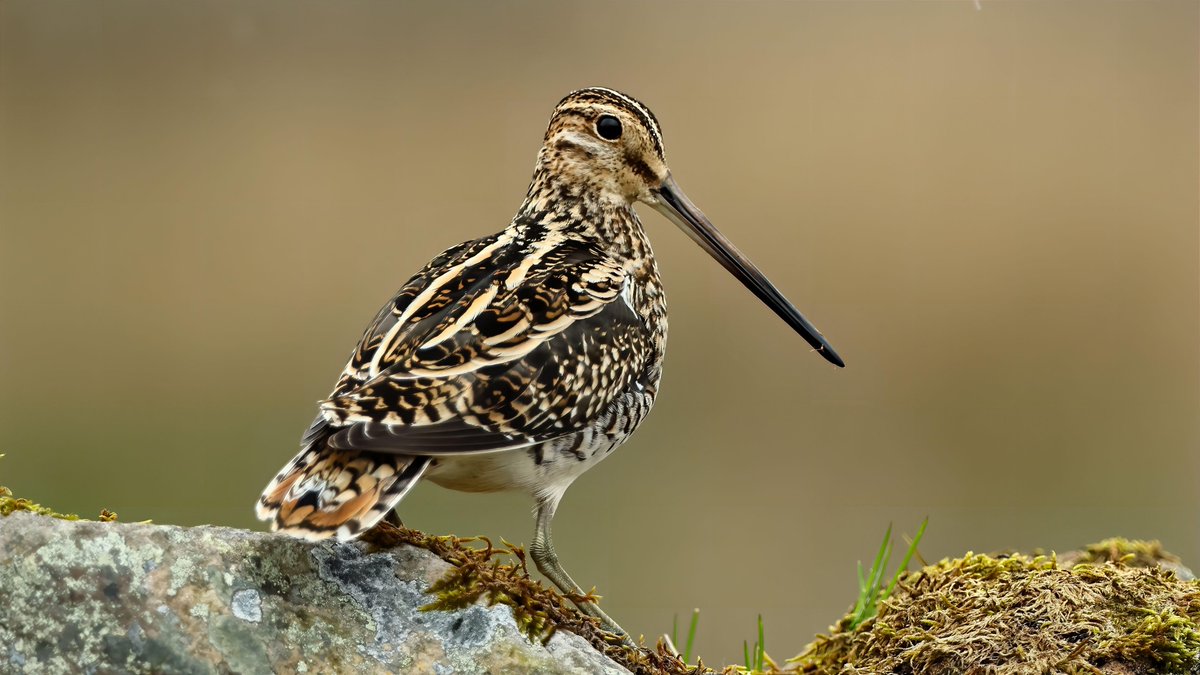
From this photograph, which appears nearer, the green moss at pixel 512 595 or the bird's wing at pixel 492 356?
the green moss at pixel 512 595

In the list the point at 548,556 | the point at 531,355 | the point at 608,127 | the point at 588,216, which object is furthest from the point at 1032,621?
the point at 608,127

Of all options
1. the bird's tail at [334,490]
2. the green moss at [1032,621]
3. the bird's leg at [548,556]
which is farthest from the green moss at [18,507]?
the green moss at [1032,621]

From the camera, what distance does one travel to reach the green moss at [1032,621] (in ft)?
8.47

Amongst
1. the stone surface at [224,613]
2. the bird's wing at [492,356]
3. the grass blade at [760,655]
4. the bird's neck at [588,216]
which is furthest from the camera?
the bird's neck at [588,216]

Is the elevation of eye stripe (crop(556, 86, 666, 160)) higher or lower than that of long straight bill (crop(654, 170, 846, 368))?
higher

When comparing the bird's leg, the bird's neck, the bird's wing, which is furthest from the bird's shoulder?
the bird's leg

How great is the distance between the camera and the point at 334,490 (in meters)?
2.41

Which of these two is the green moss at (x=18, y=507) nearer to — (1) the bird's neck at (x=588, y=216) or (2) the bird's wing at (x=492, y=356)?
(2) the bird's wing at (x=492, y=356)

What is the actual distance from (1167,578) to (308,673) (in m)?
1.87

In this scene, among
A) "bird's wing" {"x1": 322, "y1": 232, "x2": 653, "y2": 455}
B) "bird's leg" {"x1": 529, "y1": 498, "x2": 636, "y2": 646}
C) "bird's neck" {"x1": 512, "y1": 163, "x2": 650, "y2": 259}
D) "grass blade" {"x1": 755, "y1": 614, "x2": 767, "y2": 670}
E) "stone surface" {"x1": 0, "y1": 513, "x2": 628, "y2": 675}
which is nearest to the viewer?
"stone surface" {"x1": 0, "y1": 513, "x2": 628, "y2": 675}

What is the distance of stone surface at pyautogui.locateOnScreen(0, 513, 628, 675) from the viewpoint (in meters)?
2.19

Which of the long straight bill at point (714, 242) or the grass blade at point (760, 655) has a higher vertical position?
the long straight bill at point (714, 242)

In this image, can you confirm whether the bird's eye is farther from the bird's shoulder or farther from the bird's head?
the bird's shoulder

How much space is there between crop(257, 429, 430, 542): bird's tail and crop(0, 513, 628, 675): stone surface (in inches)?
3.8
